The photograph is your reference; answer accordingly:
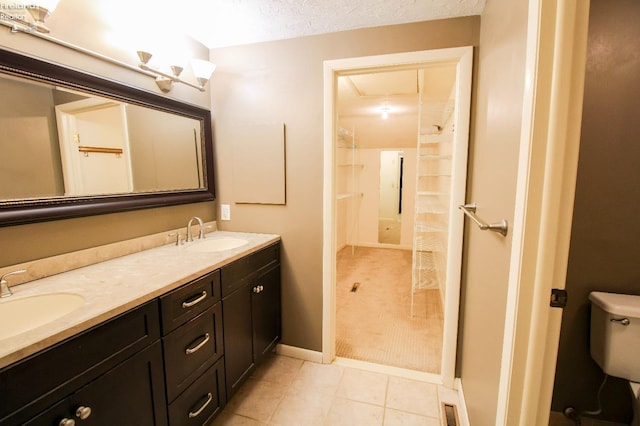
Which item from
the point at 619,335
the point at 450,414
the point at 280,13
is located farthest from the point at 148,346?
the point at 619,335

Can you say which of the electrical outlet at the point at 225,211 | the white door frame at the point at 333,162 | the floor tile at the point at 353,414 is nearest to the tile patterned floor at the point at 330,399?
the floor tile at the point at 353,414

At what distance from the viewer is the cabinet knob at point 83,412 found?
0.84 metres

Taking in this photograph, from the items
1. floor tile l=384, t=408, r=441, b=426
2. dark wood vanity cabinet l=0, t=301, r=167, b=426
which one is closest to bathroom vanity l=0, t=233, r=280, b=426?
dark wood vanity cabinet l=0, t=301, r=167, b=426

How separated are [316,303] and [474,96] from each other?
5.56 ft

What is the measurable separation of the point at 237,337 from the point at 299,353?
69cm

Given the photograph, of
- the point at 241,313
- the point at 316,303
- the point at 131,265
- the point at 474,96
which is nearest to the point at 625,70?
the point at 474,96

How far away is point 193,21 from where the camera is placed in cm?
172

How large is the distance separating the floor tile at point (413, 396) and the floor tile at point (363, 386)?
0.05 metres

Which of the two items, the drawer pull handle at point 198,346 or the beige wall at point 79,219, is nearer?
the beige wall at point 79,219

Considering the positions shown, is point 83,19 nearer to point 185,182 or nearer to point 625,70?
point 185,182

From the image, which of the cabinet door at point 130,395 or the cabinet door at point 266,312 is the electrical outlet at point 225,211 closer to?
the cabinet door at point 266,312

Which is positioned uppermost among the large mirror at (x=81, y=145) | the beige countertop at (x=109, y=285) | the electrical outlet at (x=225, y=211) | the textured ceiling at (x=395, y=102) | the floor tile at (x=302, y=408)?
the textured ceiling at (x=395, y=102)

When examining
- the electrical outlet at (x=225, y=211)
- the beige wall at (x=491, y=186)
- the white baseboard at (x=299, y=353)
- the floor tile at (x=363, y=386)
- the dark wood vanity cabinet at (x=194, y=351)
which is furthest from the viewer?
the electrical outlet at (x=225, y=211)

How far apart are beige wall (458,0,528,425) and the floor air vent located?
0.47 feet
